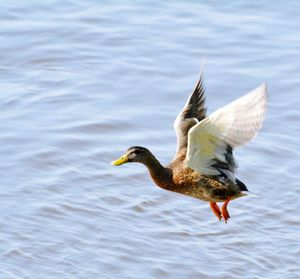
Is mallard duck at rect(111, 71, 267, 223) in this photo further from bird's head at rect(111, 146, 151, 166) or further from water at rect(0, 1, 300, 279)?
water at rect(0, 1, 300, 279)

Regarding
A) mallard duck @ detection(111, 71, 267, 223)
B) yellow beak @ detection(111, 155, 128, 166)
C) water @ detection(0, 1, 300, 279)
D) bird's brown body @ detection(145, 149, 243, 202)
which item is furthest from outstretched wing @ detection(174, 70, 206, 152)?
water @ detection(0, 1, 300, 279)

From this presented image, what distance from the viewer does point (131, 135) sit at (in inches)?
481

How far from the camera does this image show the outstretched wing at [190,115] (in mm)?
9086

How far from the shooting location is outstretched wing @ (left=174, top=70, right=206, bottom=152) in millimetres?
9086

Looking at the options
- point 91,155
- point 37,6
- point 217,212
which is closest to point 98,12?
point 37,6

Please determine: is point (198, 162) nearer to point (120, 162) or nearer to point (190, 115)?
point (190, 115)

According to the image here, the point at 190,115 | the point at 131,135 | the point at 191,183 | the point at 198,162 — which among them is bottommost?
the point at 131,135

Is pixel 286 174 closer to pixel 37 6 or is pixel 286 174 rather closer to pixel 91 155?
pixel 91 155

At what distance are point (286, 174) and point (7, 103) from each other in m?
3.42

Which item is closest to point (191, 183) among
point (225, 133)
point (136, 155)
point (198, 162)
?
point (198, 162)

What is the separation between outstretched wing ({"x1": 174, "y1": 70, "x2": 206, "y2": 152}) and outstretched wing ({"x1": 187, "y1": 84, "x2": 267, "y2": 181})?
31 cm

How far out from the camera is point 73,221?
34.8ft

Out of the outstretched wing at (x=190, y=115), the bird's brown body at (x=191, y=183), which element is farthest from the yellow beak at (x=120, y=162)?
the outstretched wing at (x=190, y=115)

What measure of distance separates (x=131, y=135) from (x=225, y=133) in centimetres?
390
